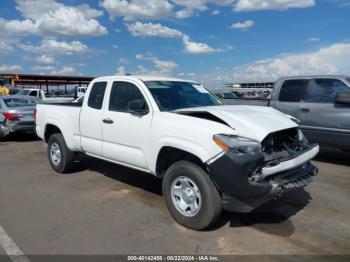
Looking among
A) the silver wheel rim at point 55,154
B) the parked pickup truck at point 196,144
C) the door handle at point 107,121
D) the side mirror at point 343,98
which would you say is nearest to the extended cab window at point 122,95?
the parked pickup truck at point 196,144

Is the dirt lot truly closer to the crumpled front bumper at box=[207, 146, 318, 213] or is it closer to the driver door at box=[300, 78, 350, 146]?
the crumpled front bumper at box=[207, 146, 318, 213]

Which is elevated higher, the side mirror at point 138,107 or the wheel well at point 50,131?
the side mirror at point 138,107

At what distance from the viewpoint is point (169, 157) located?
16.5 ft

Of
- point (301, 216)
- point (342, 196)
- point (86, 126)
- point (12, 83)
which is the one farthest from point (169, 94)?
point (12, 83)

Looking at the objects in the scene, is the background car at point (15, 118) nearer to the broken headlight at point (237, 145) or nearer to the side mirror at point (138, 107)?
the side mirror at point (138, 107)

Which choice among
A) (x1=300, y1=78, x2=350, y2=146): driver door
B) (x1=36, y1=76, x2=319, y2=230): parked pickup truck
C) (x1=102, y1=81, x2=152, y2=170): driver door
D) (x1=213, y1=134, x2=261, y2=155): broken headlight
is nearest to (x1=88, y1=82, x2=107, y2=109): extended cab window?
A: (x1=36, y1=76, x2=319, y2=230): parked pickup truck

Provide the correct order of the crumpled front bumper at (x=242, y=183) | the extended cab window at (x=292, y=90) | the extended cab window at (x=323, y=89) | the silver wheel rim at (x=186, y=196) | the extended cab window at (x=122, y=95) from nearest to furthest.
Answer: the crumpled front bumper at (x=242, y=183), the silver wheel rim at (x=186, y=196), the extended cab window at (x=122, y=95), the extended cab window at (x=323, y=89), the extended cab window at (x=292, y=90)

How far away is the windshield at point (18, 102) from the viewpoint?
12.8 m

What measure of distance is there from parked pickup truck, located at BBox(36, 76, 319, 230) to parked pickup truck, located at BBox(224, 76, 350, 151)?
117 inches

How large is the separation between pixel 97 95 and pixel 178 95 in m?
1.58

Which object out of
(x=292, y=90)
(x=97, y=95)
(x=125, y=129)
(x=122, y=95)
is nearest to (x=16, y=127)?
(x=97, y=95)

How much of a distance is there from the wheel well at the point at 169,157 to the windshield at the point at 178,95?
633 mm

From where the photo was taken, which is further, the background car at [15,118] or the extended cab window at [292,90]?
the background car at [15,118]

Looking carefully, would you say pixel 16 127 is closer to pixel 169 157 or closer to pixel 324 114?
pixel 169 157
